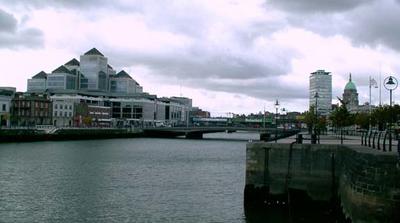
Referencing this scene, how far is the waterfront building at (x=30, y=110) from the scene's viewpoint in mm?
158725

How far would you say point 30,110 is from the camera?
16362 cm

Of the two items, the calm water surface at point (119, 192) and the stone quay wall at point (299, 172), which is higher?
the stone quay wall at point (299, 172)

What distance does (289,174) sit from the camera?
32.7 metres

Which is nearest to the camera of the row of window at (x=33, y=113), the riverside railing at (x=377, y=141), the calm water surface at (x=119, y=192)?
the riverside railing at (x=377, y=141)

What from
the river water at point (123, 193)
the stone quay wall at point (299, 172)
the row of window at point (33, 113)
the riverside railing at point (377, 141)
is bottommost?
the river water at point (123, 193)

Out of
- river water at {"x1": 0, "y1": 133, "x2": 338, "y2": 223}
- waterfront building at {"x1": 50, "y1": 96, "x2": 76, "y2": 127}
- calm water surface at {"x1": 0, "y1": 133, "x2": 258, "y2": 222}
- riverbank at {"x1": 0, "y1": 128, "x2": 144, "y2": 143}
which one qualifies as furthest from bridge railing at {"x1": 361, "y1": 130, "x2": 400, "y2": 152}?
waterfront building at {"x1": 50, "y1": 96, "x2": 76, "y2": 127}

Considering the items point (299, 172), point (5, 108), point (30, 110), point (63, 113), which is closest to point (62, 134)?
point (5, 108)

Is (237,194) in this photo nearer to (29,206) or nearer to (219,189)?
(219,189)

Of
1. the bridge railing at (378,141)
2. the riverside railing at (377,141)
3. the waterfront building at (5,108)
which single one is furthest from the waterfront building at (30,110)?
the riverside railing at (377,141)

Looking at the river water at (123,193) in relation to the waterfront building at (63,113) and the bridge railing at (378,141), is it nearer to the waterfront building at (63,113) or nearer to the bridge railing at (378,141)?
the bridge railing at (378,141)

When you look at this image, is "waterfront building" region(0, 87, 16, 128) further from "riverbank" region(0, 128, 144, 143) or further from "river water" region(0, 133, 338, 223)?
"river water" region(0, 133, 338, 223)

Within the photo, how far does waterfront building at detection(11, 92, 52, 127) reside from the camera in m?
159

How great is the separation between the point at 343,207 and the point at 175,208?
1104 centimetres

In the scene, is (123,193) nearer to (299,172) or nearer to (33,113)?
(299,172)
